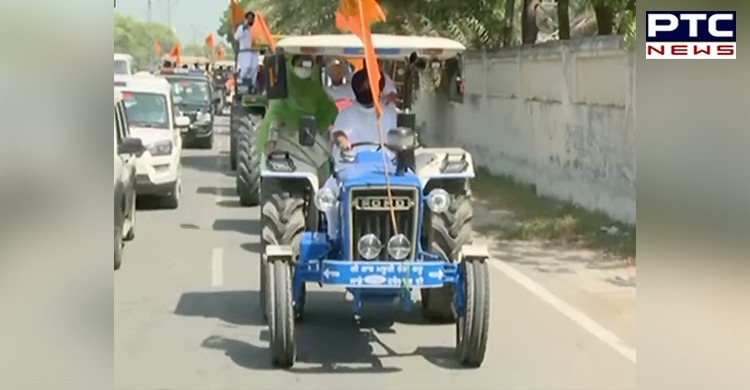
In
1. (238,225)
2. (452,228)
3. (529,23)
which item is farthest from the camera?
(529,23)

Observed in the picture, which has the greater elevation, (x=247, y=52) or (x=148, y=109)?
(x=247, y=52)

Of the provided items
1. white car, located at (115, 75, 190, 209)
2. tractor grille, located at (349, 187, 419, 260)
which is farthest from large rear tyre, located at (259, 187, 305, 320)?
white car, located at (115, 75, 190, 209)

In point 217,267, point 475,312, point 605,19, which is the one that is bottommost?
point 217,267

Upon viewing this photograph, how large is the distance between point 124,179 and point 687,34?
6.97 m

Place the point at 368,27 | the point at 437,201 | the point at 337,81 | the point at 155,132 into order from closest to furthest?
the point at 368,27 → the point at 437,201 → the point at 337,81 → the point at 155,132

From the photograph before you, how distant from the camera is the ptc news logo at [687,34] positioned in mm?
5828

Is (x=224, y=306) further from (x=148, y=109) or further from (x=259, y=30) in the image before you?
(x=259, y=30)

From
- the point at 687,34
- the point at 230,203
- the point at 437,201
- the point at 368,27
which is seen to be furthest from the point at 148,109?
the point at 687,34

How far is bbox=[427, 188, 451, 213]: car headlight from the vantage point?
27.1 ft

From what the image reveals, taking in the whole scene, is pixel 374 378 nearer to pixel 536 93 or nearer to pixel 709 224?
pixel 709 224

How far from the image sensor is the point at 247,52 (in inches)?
751

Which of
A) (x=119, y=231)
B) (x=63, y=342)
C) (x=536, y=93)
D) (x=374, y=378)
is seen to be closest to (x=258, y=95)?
(x=536, y=93)

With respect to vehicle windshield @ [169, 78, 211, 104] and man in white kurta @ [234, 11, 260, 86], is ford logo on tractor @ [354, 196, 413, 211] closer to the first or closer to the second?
man in white kurta @ [234, 11, 260, 86]

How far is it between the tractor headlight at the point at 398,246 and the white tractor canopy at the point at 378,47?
62.9 inches
